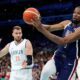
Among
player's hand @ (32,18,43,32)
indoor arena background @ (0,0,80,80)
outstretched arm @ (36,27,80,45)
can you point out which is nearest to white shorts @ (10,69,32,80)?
outstretched arm @ (36,27,80,45)

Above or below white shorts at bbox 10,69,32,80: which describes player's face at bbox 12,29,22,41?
above

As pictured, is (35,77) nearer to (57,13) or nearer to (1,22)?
(57,13)

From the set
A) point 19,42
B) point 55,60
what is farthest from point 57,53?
point 19,42

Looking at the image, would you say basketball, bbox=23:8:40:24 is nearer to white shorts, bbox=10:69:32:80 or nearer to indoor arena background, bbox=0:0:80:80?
white shorts, bbox=10:69:32:80

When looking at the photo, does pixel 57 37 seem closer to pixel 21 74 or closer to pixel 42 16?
pixel 21 74

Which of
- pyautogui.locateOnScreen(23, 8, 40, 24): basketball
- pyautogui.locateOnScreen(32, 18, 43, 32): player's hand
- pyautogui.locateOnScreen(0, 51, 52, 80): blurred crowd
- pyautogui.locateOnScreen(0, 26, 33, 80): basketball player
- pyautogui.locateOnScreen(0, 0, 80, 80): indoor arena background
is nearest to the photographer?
pyautogui.locateOnScreen(32, 18, 43, 32): player's hand

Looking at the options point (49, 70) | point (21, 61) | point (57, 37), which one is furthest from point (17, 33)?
point (57, 37)

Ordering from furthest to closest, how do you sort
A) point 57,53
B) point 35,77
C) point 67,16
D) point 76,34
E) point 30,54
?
point 67,16, point 35,77, point 30,54, point 57,53, point 76,34

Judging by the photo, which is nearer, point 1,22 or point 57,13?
point 57,13

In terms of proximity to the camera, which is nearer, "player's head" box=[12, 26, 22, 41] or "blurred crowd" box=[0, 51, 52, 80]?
"player's head" box=[12, 26, 22, 41]

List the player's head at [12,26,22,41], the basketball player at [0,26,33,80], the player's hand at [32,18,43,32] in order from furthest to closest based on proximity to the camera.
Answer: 1. the player's head at [12,26,22,41]
2. the basketball player at [0,26,33,80]
3. the player's hand at [32,18,43,32]

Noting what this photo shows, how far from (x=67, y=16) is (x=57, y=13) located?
3.62 ft

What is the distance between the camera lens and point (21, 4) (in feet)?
64.0

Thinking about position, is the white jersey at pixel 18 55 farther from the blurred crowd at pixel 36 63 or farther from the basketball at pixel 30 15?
the blurred crowd at pixel 36 63
